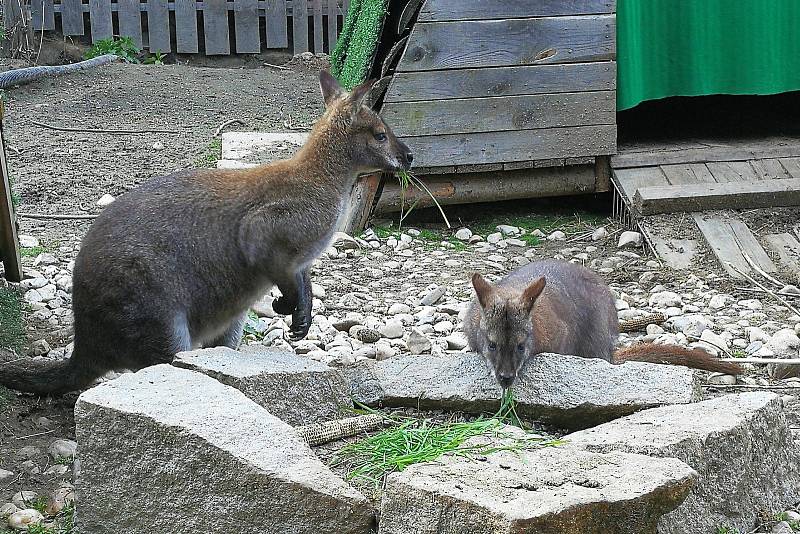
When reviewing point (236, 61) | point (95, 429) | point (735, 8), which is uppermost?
point (735, 8)

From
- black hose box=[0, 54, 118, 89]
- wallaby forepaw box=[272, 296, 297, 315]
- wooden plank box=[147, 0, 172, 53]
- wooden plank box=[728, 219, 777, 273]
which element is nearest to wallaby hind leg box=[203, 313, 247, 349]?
wallaby forepaw box=[272, 296, 297, 315]

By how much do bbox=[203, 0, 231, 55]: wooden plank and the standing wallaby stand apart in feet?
30.2

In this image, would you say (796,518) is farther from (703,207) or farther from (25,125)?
(25,125)

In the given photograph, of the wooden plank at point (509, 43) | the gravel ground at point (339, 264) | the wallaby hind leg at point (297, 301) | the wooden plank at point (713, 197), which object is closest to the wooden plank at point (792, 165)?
the wooden plank at point (713, 197)

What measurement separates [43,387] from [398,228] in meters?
3.68

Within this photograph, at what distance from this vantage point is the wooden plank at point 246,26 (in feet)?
46.4

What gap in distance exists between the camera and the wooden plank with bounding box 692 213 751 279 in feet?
22.9

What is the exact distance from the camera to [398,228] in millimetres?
8094

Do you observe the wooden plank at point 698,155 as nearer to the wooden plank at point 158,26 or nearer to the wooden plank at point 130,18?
the wooden plank at point 158,26

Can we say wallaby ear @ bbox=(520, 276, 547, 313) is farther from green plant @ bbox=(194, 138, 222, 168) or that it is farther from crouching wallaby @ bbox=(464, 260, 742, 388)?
green plant @ bbox=(194, 138, 222, 168)

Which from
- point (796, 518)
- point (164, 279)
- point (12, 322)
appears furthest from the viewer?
point (12, 322)

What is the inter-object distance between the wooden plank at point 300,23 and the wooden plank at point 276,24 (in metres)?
0.12

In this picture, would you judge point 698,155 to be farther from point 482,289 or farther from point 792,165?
point 482,289

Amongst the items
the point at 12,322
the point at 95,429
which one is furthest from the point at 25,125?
the point at 95,429
